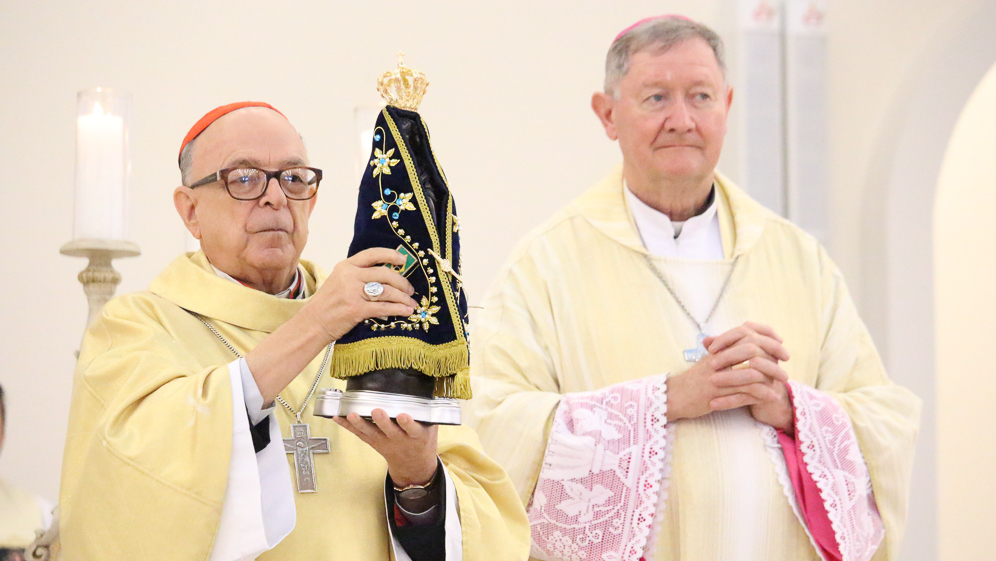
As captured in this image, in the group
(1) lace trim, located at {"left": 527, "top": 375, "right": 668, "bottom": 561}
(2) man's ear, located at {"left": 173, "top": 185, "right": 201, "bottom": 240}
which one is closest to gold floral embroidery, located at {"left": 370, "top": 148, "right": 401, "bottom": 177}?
(2) man's ear, located at {"left": 173, "top": 185, "right": 201, "bottom": 240}

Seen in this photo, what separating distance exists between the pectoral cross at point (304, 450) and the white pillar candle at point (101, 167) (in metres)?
0.98

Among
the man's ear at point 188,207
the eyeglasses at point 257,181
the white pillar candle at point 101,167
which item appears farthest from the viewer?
the white pillar candle at point 101,167

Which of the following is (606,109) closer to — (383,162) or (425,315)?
(383,162)

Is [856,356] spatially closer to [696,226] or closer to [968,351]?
[696,226]

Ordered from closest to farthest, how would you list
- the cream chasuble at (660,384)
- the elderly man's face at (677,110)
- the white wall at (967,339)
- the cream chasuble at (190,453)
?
the cream chasuble at (190,453) < the cream chasuble at (660,384) < the elderly man's face at (677,110) < the white wall at (967,339)

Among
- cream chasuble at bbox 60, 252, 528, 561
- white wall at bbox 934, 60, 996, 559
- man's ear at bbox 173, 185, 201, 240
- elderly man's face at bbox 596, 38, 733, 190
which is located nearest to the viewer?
cream chasuble at bbox 60, 252, 528, 561

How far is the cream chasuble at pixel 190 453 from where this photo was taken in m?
2.09

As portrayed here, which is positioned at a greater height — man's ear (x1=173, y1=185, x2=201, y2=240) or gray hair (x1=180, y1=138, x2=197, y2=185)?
gray hair (x1=180, y1=138, x2=197, y2=185)

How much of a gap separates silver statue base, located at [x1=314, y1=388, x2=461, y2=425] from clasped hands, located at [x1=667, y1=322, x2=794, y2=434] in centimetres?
113

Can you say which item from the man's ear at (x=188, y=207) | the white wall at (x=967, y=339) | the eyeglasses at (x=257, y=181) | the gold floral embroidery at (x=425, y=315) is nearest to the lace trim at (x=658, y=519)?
the gold floral embroidery at (x=425, y=315)

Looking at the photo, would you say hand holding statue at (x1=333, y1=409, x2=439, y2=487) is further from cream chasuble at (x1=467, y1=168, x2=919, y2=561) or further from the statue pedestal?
cream chasuble at (x1=467, y1=168, x2=919, y2=561)

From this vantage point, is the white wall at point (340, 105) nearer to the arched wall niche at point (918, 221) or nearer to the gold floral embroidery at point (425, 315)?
the arched wall niche at point (918, 221)

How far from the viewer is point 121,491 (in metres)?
2.12

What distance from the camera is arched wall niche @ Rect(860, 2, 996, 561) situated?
5.70 m
